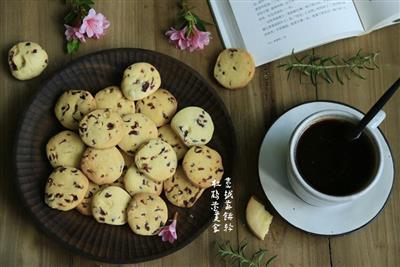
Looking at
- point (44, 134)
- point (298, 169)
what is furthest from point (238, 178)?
point (44, 134)

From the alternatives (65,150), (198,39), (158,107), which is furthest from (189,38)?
(65,150)

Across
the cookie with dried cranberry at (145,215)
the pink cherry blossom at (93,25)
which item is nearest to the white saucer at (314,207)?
the cookie with dried cranberry at (145,215)

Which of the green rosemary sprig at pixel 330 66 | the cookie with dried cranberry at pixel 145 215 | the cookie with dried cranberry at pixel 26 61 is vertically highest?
the cookie with dried cranberry at pixel 26 61

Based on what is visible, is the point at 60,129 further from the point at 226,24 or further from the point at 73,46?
the point at 226,24

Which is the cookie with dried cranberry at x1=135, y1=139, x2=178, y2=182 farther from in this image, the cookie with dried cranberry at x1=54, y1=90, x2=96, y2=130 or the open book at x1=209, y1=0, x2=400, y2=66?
the open book at x1=209, y1=0, x2=400, y2=66

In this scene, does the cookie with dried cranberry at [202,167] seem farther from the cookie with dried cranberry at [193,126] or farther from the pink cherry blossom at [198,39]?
the pink cherry blossom at [198,39]

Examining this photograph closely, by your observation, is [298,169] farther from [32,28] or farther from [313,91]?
[32,28]
